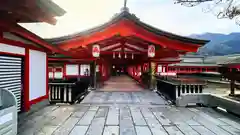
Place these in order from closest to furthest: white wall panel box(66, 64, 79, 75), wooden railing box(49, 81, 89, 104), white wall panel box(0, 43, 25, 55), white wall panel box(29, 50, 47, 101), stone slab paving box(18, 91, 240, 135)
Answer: stone slab paving box(18, 91, 240, 135) < white wall panel box(0, 43, 25, 55) < white wall panel box(29, 50, 47, 101) < wooden railing box(49, 81, 89, 104) < white wall panel box(66, 64, 79, 75)

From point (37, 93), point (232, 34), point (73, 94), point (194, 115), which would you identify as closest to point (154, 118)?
point (194, 115)

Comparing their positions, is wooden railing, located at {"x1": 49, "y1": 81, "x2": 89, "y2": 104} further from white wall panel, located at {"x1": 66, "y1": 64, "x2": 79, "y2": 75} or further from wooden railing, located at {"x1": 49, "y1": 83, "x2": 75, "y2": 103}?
white wall panel, located at {"x1": 66, "y1": 64, "x2": 79, "y2": 75}

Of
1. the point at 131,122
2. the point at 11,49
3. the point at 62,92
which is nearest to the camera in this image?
the point at 131,122

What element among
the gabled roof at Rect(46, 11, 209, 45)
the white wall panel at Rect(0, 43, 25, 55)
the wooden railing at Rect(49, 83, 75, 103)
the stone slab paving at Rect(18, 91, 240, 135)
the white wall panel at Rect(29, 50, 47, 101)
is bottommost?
the stone slab paving at Rect(18, 91, 240, 135)

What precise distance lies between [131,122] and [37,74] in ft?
13.3

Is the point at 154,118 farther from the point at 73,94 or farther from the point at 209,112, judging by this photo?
the point at 73,94

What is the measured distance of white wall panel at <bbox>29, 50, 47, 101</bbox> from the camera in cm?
664

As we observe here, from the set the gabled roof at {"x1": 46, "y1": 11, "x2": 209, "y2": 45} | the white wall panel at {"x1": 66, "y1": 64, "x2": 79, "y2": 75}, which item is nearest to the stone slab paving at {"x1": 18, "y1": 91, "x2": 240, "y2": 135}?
the gabled roof at {"x1": 46, "y1": 11, "x2": 209, "y2": 45}

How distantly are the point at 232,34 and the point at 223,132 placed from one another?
15028cm

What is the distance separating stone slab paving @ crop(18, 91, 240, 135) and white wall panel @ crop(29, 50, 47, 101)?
82 cm

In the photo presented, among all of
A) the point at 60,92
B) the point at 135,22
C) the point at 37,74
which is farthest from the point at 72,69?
the point at 135,22

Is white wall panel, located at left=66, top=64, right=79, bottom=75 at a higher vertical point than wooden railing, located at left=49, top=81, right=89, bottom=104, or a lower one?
higher

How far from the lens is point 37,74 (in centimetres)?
714

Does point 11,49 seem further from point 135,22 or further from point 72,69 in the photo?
point 72,69
